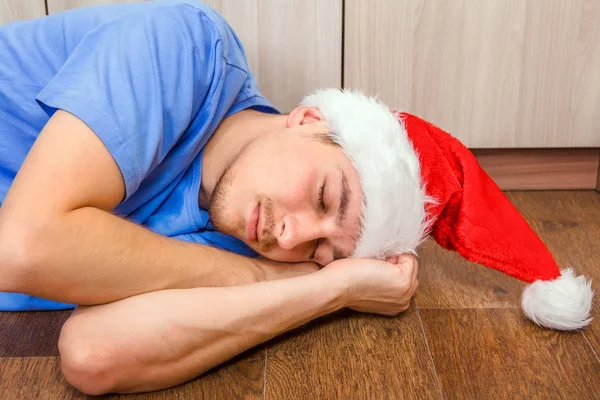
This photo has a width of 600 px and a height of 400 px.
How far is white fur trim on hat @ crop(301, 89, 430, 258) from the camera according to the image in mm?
1001

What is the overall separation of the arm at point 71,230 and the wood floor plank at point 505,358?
46 centimetres

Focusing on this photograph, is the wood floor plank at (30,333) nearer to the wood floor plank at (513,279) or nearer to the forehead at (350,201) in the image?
the forehead at (350,201)

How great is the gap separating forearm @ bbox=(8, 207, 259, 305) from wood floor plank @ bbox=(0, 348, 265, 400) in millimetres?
127

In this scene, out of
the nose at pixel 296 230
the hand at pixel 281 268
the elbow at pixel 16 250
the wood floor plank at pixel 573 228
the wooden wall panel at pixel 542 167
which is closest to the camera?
the elbow at pixel 16 250

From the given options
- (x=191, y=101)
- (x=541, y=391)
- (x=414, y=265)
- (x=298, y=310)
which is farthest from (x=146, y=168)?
(x=541, y=391)

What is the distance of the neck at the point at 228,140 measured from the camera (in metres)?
1.13

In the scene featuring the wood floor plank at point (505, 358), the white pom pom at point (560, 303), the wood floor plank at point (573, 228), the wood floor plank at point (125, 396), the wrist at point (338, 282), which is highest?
the wrist at point (338, 282)

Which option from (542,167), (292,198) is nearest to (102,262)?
(292,198)

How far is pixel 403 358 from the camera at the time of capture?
0.98m

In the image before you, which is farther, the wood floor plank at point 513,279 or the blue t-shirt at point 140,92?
the wood floor plank at point 513,279

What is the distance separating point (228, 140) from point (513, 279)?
0.62 metres

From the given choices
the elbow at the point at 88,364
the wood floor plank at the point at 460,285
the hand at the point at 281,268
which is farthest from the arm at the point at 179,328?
the wood floor plank at the point at 460,285

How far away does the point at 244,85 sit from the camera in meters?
1.19

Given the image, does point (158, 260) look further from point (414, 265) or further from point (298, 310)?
point (414, 265)
